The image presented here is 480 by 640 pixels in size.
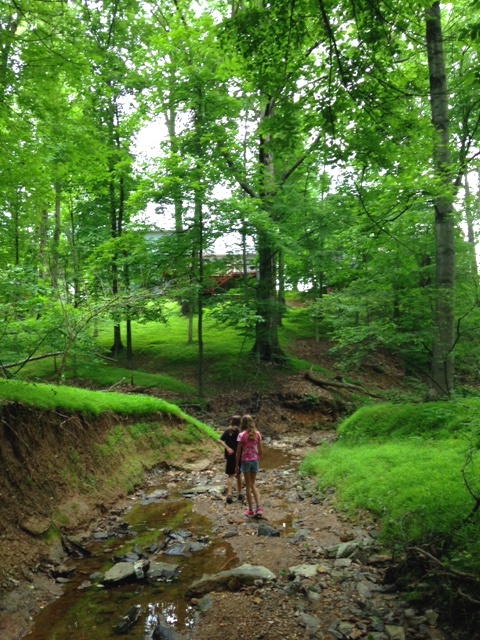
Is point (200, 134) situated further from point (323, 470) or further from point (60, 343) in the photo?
point (323, 470)

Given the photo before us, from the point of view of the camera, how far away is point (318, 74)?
605cm

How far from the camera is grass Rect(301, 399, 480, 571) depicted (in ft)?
18.7

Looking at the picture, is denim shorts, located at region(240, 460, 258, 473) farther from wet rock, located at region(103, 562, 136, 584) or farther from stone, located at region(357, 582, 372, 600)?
stone, located at region(357, 582, 372, 600)

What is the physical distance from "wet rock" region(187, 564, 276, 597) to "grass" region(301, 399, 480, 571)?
181cm

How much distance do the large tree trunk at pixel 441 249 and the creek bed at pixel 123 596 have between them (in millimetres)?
6205

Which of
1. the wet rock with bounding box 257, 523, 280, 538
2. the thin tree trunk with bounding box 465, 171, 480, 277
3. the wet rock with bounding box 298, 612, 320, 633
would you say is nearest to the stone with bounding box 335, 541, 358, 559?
the wet rock with bounding box 257, 523, 280, 538

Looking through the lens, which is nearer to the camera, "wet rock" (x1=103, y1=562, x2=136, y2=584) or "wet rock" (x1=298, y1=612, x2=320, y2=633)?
"wet rock" (x1=298, y1=612, x2=320, y2=633)

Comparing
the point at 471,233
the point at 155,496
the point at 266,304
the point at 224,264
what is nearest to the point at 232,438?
the point at 155,496

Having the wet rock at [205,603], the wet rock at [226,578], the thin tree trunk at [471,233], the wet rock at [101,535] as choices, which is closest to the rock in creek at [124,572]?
the wet rock at [226,578]

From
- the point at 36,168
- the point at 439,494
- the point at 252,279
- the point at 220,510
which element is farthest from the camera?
the point at 252,279

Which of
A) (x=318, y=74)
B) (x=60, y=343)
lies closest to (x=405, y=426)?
(x=318, y=74)

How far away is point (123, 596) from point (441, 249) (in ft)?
30.1

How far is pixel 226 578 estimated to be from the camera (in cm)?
571

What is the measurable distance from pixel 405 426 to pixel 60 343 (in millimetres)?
9127
